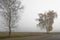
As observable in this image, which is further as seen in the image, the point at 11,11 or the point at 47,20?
the point at 47,20

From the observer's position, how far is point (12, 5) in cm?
2645

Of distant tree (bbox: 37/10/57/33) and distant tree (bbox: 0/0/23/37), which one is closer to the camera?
distant tree (bbox: 0/0/23/37)

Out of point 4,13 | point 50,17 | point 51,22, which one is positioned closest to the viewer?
point 4,13

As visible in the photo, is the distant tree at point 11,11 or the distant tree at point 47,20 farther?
the distant tree at point 47,20

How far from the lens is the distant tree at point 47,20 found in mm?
39894

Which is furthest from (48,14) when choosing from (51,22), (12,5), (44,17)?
(12,5)

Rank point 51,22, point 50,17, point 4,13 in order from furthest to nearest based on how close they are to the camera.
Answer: point 50,17 < point 51,22 < point 4,13

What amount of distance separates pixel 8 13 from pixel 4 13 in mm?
758

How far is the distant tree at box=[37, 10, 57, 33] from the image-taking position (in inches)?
1571

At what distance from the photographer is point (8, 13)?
Answer: 26.5 meters

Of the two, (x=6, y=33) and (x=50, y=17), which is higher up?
(x=50, y=17)

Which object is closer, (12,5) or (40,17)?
(12,5)

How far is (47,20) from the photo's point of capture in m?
41.4

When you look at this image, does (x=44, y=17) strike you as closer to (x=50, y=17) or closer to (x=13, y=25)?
(x=50, y=17)
